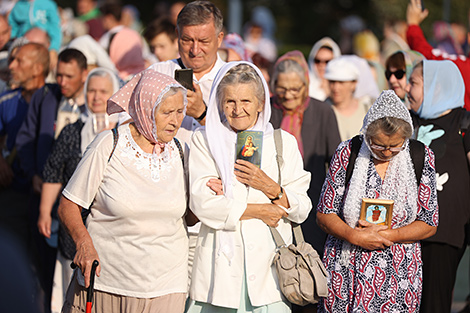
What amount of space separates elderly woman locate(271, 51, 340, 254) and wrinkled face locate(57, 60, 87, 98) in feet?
6.57

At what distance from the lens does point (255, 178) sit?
4.64 meters

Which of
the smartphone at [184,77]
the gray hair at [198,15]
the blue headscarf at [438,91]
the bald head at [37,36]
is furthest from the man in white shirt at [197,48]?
the bald head at [37,36]

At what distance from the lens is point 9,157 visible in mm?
7465

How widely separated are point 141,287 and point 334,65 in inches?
175

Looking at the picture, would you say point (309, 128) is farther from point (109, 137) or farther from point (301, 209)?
point (109, 137)

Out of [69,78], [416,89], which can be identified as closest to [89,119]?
[69,78]

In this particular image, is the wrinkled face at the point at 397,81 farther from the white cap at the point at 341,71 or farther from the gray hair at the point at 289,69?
the white cap at the point at 341,71

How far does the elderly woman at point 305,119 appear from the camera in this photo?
648cm

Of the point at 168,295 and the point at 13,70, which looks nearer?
the point at 168,295

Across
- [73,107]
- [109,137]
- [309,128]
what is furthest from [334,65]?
[109,137]

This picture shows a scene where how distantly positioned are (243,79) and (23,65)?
3810 mm

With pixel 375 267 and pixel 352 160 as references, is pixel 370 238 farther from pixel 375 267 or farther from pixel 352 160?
pixel 352 160

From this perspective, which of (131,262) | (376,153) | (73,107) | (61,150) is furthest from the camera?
(73,107)

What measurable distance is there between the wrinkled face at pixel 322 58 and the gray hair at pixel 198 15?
417 cm
